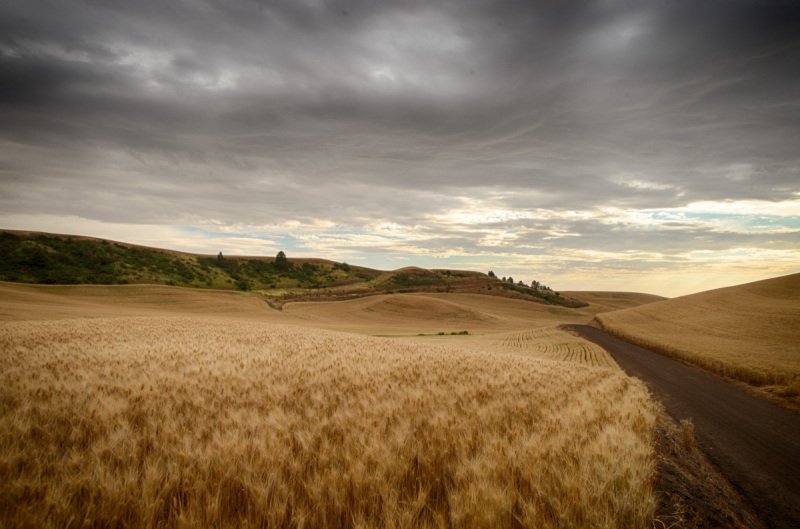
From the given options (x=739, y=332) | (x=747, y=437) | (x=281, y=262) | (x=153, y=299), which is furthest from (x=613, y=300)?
(x=747, y=437)

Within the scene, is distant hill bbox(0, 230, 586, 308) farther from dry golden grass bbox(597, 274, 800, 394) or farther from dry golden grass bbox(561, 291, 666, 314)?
dry golden grass bbox(597, 274, 800, 394)

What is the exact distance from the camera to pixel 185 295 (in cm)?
6344

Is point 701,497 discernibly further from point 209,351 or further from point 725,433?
point 209,351

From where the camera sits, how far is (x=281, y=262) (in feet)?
445

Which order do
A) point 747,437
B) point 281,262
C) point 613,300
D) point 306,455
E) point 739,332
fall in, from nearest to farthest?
point 306,455
point 747,437
point 739,332
point 281,262
point 613,300

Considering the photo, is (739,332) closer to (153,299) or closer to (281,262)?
(153,299)

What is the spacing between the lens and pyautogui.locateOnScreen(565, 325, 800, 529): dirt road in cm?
543

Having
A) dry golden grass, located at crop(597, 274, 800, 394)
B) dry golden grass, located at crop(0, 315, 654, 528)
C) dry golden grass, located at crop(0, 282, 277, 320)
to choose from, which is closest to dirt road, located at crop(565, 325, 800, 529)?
dry golden grass, located at crop(0, 315, 654, 528)

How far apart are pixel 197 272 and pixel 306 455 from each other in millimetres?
114106

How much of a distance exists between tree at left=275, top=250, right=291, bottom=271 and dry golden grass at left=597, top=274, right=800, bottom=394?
107 meters

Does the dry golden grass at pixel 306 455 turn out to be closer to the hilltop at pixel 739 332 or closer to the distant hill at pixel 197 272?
the hilltop at pixel 739 332

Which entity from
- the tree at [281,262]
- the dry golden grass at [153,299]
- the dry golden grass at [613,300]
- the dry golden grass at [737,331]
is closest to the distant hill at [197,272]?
the tree at [281,262]

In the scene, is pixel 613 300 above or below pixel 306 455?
below

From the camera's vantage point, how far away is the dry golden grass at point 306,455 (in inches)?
107
